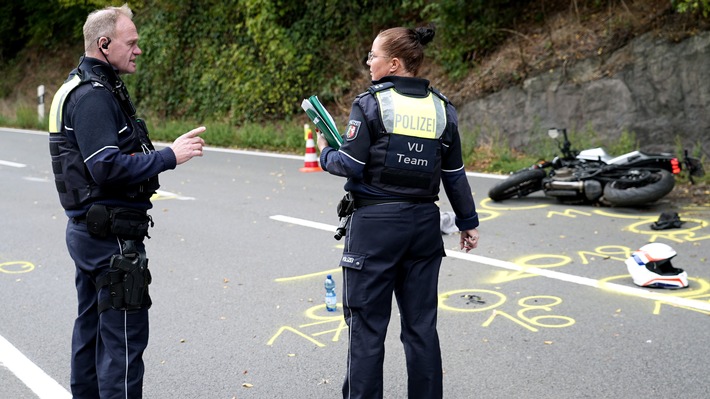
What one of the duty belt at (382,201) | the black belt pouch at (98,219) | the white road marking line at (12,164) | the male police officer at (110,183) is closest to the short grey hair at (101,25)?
the male police officer at (110,183)

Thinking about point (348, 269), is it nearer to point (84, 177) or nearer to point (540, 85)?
point (84, 177)

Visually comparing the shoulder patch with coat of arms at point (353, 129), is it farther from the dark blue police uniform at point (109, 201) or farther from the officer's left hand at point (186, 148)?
the dark blue police uniform at point (109, 201)

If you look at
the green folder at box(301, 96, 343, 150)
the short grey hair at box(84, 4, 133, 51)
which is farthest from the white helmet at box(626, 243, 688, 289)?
the short grey hair at box(84, 4, 133, 51)

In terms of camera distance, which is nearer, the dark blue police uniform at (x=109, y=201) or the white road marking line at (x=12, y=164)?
the dark blue police uniform at (x=109, y=201)

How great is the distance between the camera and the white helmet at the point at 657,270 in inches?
259

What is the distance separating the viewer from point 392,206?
412 cm

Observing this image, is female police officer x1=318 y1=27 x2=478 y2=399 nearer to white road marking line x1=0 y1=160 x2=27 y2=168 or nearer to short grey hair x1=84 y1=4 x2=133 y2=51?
short grey hair x1=84 y1=4 x2=133 y2=51

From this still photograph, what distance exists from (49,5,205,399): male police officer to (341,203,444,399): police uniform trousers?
0.94m

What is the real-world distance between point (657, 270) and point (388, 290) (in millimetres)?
3316

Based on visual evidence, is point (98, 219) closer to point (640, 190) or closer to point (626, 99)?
point (640, 190)

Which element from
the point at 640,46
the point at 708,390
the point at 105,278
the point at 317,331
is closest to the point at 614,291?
the point at 708,390

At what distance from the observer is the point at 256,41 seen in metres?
20.3

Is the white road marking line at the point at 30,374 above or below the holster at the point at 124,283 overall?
below

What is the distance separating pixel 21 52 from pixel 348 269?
33.8 metres
